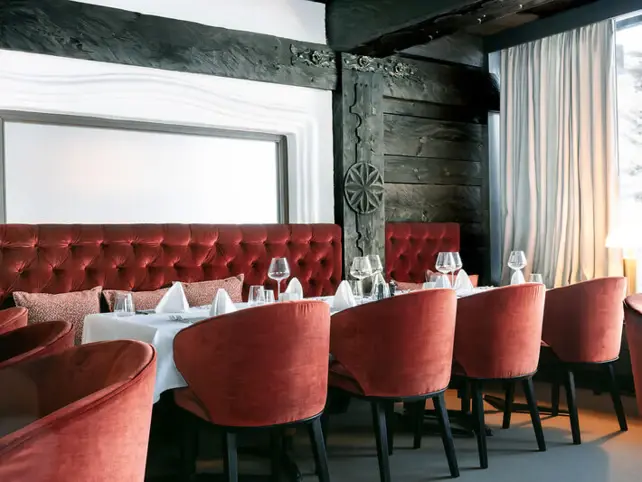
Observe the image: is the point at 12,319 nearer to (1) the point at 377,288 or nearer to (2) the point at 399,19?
(1) the point at 377,288

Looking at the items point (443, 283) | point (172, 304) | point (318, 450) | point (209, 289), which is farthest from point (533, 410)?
point (209, 289)

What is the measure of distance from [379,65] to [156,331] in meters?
3.54

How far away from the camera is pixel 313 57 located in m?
5.32

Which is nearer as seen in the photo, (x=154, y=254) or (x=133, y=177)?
(x=154, y=254)

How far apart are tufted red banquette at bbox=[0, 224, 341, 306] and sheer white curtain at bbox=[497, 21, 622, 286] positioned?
1868 mm

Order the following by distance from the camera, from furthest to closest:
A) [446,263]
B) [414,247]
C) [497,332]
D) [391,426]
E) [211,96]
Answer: [414,247]
[211,96]
[446,263]
[391,426]
[497,332]

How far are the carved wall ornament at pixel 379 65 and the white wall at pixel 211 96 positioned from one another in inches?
11.8

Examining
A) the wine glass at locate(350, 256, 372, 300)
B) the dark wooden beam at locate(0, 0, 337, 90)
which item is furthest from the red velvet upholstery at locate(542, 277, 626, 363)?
the dark wooden beam at locate(0, 0, 337, 90)

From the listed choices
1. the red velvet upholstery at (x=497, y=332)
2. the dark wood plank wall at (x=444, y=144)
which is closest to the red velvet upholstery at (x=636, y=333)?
the red velvet upholstery at (x=497, y=332)

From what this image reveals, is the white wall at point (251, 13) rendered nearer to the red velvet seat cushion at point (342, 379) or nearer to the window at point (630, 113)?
the window at point (630, 113)

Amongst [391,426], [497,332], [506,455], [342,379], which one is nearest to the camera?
[342,379]

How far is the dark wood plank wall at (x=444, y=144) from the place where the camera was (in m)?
6.03

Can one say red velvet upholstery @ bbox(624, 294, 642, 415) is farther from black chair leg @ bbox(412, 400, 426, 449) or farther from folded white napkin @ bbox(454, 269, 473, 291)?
folded white napkin @ bbox(454, 269, 473, 291)

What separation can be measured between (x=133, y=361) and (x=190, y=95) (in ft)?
11.7
